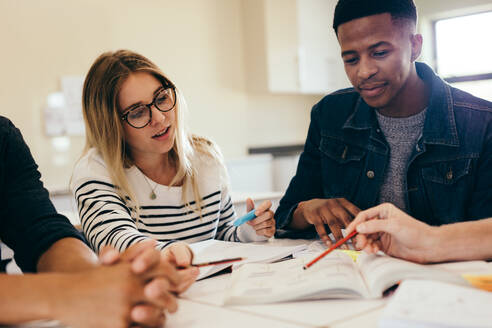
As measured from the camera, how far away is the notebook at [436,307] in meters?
0.66

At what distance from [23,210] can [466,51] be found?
14.9 ft

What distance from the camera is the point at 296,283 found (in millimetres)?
900

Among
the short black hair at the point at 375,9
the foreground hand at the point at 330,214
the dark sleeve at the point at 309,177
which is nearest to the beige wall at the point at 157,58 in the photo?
the dark sleeve at the point at 309,177

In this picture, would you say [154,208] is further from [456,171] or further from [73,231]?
[456,171]

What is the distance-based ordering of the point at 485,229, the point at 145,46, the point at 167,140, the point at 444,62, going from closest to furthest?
the point at 485,229
the point at 167,140
the point at 145,46
the point at 444,62

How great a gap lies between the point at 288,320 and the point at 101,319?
0.89 ft

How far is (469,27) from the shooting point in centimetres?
473

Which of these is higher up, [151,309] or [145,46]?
[145,46]

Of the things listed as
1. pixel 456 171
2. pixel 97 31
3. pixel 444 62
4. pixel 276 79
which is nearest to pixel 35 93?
pixel 97 31

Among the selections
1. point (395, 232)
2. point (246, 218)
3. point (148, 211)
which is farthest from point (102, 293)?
point (148, 211)

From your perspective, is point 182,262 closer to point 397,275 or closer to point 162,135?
point 397,275

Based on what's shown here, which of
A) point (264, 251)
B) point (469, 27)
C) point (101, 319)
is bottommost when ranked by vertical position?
point (264, 251)

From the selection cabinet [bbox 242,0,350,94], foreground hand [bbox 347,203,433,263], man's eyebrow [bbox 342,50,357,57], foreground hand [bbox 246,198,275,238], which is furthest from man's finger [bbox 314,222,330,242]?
cabinet [bbox 242,0,350,94]

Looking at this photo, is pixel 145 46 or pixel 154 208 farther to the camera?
pixel 145 46
